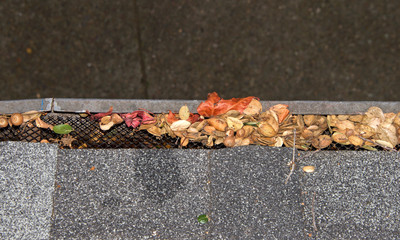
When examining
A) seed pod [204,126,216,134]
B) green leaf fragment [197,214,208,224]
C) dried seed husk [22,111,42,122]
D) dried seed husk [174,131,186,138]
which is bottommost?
green leaf fragment [197,214,208,224]

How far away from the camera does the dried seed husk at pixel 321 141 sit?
1.79 meters

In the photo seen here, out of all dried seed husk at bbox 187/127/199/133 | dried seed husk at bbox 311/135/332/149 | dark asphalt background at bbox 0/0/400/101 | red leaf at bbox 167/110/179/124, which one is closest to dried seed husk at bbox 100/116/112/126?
Result: red leaf at bbox 167/110/179/124

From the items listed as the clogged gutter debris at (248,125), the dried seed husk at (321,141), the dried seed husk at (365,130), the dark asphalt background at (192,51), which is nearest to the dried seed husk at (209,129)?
the clogged gutter debris at (248,125)

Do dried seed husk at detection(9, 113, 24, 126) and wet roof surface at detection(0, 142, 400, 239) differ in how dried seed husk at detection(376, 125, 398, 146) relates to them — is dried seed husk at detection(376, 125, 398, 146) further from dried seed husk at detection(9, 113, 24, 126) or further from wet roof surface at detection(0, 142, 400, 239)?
dried seed husk at detection(9, 113, 24, 126)

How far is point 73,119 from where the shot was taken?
1.83 m

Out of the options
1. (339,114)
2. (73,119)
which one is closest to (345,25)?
(339,114)

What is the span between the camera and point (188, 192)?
1.69m

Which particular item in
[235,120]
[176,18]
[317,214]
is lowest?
[317,214]

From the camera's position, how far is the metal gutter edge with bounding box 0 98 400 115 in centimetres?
178

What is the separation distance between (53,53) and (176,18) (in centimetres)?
103

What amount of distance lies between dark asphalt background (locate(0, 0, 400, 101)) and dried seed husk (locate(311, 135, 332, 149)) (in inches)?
39.1

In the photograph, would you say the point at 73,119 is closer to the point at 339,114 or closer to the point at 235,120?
the point at 235,120

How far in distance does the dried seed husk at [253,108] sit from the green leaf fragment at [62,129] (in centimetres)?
92

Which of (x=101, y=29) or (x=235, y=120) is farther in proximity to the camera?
(x=101, y=29)
